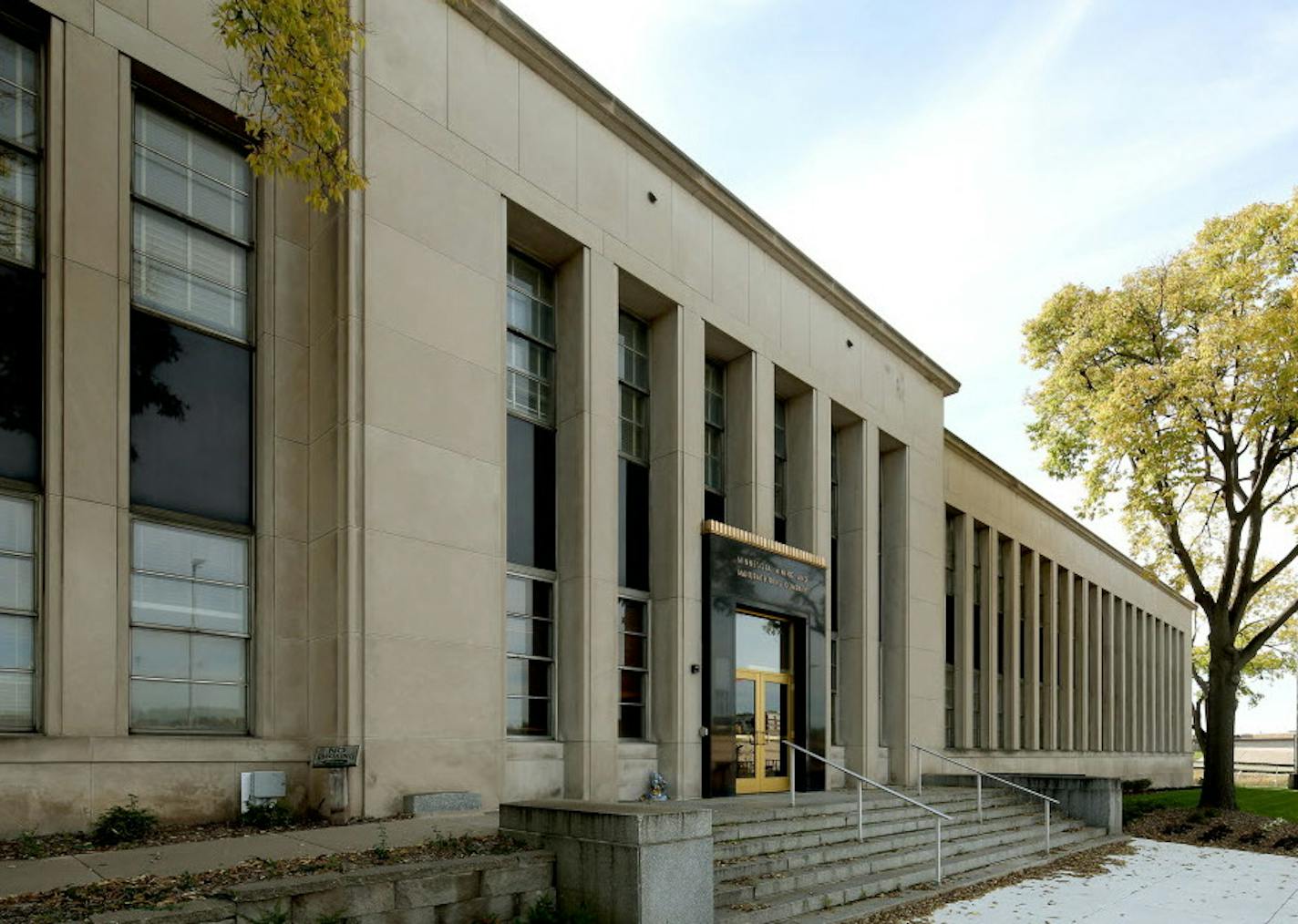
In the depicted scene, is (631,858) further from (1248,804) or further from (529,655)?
(1248,804)

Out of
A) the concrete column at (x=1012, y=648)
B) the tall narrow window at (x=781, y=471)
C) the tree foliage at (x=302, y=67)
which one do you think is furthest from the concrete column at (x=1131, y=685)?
the tree foliage at (x=302, y=67)

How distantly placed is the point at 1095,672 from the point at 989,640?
1273 centimetres

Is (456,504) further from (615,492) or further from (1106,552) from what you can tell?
(1106,552)

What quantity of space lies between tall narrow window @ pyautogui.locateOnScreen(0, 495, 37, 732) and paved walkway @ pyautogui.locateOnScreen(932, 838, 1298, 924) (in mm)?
9806

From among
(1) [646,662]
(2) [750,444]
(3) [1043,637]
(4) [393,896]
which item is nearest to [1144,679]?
(3) [1043,637]

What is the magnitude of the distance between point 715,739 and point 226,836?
9141 mm

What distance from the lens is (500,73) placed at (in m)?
15.3

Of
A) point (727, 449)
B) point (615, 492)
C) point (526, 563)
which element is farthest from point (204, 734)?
point (727, 449)

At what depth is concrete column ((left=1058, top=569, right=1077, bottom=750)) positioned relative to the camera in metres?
37.8

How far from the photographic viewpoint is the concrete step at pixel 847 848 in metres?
12.1

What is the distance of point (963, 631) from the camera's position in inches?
1178

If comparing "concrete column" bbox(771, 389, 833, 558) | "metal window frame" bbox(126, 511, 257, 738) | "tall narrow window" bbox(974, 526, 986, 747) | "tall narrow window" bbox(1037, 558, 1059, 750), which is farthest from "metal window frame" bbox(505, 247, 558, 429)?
"tall narrow window" bbox(1037, 558, 1059, 750)

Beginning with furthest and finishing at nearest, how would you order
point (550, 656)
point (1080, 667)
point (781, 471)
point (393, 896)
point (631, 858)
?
point (1080, 667), point (781, 471), point (550, 656), point (631, 858), point (393, 896)

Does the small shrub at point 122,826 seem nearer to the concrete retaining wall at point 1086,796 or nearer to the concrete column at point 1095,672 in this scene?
the concrete retaining wall at point 1086,796
